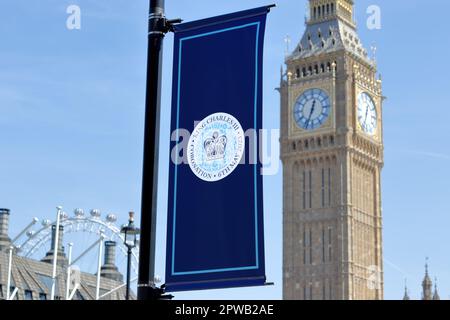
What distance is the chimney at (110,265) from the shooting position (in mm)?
127812

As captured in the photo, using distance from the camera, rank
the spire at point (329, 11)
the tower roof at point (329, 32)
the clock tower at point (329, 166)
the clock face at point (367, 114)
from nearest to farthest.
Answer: the clock tower at point (329, 166)
the clock face at point (367, 114)
the tower roof at point (329, 32)
the spire at point (329, 11)

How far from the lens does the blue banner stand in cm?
962

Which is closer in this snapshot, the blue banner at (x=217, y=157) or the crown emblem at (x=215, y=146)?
the blue banner at (x=217, y=157)

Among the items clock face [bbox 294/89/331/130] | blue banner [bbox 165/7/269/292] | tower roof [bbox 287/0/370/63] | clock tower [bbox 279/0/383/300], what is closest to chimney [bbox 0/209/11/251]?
clock tower [bbox 279/0/383/300]

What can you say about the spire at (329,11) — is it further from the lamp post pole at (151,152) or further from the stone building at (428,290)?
the lamp post pole at (151,152)

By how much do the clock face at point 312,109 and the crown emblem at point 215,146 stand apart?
313 ft

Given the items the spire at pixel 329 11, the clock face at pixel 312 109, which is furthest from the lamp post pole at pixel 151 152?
the spire at pixel 329 11

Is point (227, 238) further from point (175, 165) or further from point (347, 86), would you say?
point (347, 86)

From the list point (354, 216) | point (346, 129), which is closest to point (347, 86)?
point (346, 129)

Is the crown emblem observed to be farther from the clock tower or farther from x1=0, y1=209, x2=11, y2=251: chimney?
x1=0, y1=209, x2=11, y2=251: chimney

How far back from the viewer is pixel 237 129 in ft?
32.3

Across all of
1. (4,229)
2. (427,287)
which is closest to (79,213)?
(4,229)
